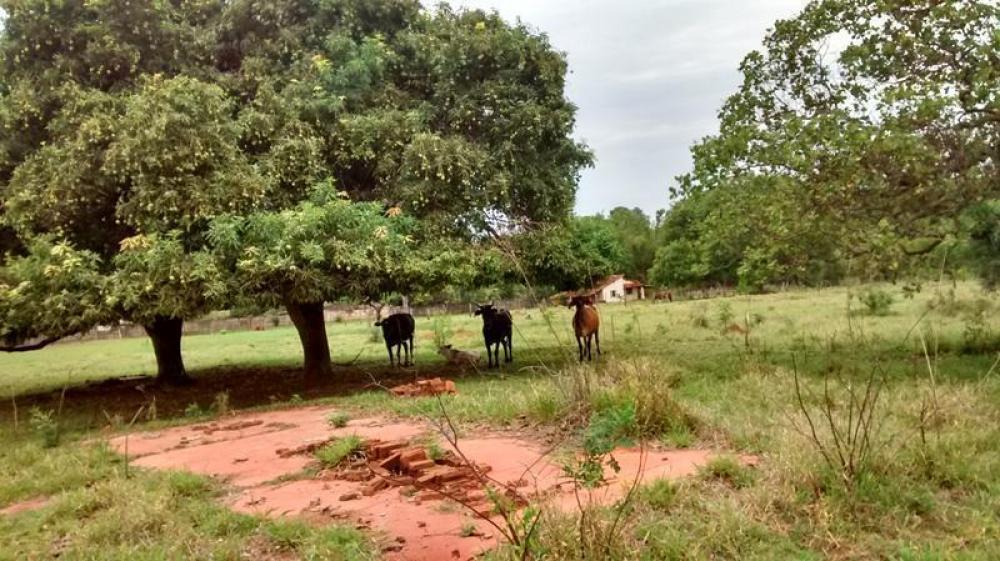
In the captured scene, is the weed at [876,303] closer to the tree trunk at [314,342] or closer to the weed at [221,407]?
the tree trunk at [314,342]

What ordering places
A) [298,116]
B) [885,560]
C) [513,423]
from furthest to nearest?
[298,116] < [513,423] < [885,560]

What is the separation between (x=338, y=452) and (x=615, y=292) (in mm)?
38873

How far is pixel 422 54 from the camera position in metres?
13.6

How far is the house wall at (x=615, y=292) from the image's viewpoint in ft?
146

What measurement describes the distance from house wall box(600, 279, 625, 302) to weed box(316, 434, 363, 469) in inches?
1472

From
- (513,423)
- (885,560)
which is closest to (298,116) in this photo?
(513,423)

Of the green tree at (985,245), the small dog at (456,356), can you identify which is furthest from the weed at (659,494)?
the small dog at (456,356)

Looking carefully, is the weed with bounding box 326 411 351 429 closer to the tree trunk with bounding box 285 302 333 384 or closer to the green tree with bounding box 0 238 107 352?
the green tree with bounding box 0 238 107 352

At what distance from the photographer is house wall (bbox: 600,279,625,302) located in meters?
44.6

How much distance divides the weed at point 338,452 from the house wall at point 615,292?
37390 millimetres

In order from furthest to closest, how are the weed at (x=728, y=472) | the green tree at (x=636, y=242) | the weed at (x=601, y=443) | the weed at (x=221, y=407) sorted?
the green tree at (x=636, y=242)
the weed at (x=221, y=407)
the weed at (x=728, y=472)
the weed at (x=601, y=443)

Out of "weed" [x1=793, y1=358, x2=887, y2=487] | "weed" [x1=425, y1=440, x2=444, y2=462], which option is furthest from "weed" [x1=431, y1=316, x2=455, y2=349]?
"weed" [x1=793, y1=358, x2=887, y2=487]

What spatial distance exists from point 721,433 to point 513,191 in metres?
7.99

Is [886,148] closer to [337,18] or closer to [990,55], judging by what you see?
[990,55]
